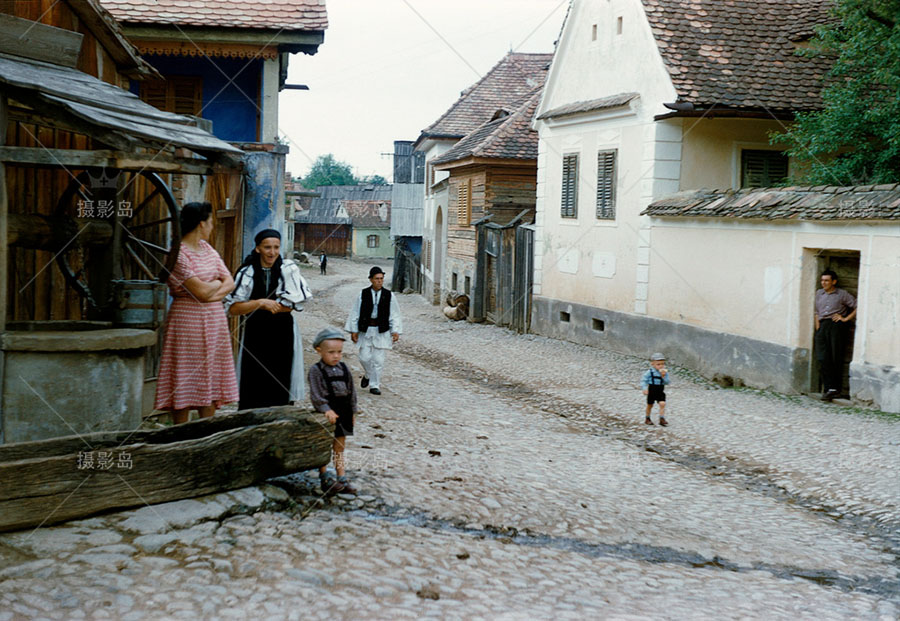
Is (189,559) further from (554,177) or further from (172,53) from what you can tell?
(554,177)

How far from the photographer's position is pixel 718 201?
14.4 m

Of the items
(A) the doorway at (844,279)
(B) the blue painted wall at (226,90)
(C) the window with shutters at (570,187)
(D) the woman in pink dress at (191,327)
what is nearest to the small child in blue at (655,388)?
(A) the doorway at (844,279)

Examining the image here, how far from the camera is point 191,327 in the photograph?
6648mm

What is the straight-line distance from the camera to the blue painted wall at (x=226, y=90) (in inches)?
536

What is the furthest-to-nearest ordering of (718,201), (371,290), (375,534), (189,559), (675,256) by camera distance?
(675,256) < (718,201) < (371,290) < (375,534) < (189,559)

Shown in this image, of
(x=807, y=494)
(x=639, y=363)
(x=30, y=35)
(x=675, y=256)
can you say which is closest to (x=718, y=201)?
(x=675, y=256)

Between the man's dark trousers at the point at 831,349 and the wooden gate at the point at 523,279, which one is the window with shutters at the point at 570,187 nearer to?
the wooden gate at the point at 523,279

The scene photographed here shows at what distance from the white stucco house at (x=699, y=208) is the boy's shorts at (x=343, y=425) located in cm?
714

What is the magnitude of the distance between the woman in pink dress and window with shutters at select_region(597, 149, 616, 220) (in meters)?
12.3

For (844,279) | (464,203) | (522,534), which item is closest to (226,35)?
(844,279)

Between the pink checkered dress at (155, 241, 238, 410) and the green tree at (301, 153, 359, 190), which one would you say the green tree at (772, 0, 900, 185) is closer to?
the pink checkered dress at (155, 241, 238, 410)

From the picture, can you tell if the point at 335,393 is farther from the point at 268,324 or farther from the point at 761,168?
the point at 761,168

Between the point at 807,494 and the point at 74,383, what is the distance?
551 centimetres

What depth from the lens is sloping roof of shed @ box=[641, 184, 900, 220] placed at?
36.6 feet
